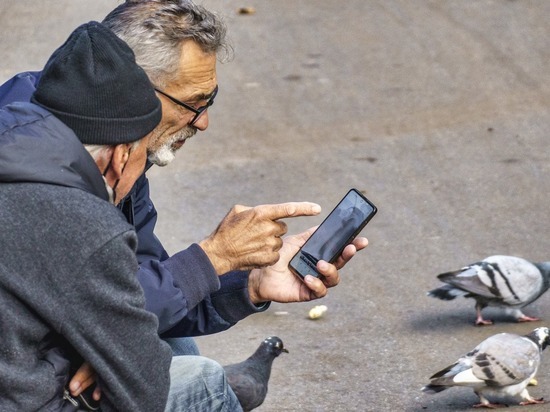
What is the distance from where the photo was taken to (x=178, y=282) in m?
3.28

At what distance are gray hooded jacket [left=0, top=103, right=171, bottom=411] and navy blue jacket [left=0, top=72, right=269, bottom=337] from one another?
344 millimetres

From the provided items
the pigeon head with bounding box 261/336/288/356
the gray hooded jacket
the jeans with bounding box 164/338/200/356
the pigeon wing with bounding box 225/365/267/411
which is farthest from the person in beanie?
the pigeon head with bounding box 261/336/288/356

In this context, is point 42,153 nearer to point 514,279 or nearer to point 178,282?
point 178,282

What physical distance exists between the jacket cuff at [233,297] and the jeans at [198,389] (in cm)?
39

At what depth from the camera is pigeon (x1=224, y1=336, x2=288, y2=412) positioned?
174 inches

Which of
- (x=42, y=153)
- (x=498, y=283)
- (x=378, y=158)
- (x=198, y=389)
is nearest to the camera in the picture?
(x=42, y=153)

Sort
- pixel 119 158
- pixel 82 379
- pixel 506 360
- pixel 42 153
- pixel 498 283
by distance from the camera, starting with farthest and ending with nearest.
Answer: pixel 498 283 < pixel 506 360 < pixel 119 158 < pixel 82 379 < pixel 42 153

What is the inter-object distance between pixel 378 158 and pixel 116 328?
4.99m

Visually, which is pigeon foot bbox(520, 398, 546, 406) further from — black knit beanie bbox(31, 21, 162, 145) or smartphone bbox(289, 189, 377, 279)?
black knit beanie bbox(31, 21, 162, 145)

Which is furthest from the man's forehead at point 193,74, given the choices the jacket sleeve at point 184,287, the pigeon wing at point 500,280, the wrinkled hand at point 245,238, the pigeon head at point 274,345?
the pigeon wing at point 500,280

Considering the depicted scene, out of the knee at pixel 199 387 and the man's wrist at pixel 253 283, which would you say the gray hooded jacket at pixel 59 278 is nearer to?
the knee at pixel 199 387

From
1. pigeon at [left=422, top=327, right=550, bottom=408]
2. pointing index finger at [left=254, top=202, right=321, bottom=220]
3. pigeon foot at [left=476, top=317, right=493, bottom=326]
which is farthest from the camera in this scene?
pigeon foot at [left=476, top=317, right=493, bottom=326]

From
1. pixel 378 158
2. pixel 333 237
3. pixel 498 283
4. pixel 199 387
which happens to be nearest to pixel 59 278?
pixel 199 387

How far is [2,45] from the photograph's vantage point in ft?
32.0
